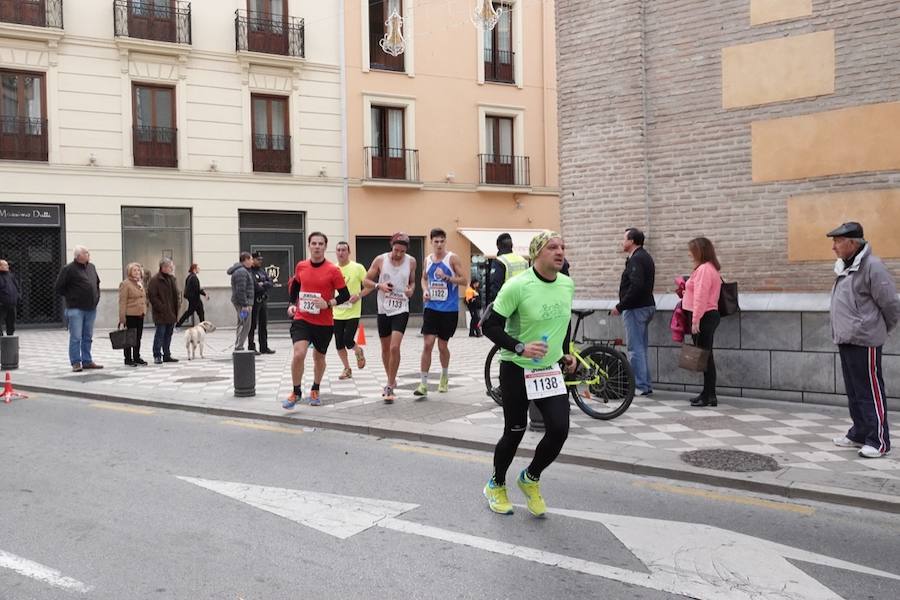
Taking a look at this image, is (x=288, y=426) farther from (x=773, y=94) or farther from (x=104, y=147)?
(x=104, y=147)

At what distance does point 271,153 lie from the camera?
24891mm

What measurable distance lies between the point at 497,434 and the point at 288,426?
89.4 inches

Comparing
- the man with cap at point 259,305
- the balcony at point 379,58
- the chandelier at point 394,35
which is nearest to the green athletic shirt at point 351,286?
the man with cap at point 259,305

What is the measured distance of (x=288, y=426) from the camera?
8266mm

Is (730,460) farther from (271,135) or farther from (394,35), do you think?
(271,135)

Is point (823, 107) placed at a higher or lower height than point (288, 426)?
higher

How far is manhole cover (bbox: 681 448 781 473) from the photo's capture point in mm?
6055

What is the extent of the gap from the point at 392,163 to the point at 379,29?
4.28m

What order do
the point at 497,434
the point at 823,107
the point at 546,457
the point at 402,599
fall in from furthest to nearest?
the point at 823,107 → the point at 497,434 → the point at 546,457 → the point at 402,599

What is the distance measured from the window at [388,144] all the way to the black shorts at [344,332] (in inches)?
598

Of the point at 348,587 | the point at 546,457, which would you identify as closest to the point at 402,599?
the point at 348,587

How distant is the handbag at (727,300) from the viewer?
8.82 meters

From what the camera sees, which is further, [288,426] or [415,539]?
[288,426]

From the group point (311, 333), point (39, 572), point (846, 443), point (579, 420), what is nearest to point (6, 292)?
point (311, 333)
